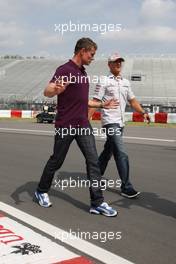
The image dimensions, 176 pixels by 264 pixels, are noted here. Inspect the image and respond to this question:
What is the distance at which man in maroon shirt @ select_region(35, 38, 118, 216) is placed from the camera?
4.98 metres

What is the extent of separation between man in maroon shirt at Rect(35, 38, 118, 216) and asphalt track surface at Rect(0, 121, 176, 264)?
35cm

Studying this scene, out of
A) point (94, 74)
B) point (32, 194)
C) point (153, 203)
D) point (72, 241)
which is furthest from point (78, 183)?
point (94, 74)

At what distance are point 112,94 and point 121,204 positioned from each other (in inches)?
58.0

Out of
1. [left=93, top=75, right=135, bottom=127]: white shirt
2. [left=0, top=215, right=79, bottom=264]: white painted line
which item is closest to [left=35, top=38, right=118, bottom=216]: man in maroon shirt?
[left=93, top=75, right=135, bottom=127]: white shirt

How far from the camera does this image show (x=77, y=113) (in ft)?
16.8

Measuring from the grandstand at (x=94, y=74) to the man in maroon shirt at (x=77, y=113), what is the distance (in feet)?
106

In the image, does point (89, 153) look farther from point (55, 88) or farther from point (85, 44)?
point (85, 44)

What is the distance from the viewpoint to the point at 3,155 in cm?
1026

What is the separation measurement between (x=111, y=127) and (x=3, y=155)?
4729mm

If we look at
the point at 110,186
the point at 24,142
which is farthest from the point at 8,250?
the point at 24,142

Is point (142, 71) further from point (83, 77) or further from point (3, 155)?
point (83, 77)

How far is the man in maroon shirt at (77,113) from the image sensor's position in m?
4.98

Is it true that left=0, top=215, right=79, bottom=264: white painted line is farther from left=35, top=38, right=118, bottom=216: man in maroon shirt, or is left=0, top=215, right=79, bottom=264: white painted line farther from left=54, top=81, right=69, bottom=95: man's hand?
left=54, top=81, right=69, bottom=95: man's hand

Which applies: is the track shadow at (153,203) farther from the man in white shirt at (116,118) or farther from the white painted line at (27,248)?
the white painted line at (27,248)
